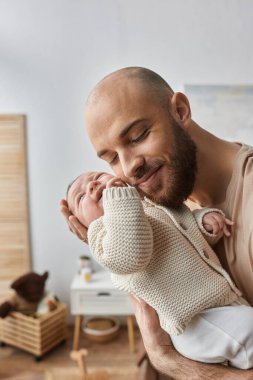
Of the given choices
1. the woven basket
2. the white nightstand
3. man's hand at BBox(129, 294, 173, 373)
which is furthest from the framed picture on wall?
man's hand at BBox(129, 294, 173, 373)

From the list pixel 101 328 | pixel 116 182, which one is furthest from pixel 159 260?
pixel 101 328

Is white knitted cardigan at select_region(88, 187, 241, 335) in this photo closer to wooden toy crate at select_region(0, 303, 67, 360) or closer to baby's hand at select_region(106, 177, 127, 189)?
baby's hand at select_region(106, 177, 127, 189)

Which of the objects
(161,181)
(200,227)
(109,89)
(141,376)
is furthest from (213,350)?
(141,376)

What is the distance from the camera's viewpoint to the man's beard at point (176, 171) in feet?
2.81

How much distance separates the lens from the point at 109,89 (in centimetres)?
87

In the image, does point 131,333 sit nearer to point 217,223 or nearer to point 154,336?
point 154,336

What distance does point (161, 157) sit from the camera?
0.85 meters

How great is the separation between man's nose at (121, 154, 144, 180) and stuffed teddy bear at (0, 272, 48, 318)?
2.22 meters

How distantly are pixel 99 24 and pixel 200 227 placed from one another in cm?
247

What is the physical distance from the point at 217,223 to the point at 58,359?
2.32m

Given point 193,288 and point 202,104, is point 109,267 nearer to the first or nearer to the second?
point 193,288

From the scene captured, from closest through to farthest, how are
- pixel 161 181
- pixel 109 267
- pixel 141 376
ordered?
pixel 109 267 → pixel 161 181 → pixel 141 376

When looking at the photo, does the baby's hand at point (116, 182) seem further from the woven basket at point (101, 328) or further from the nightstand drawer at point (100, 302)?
the woven basket at point (101, 328)

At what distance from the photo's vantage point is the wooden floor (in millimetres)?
2557
